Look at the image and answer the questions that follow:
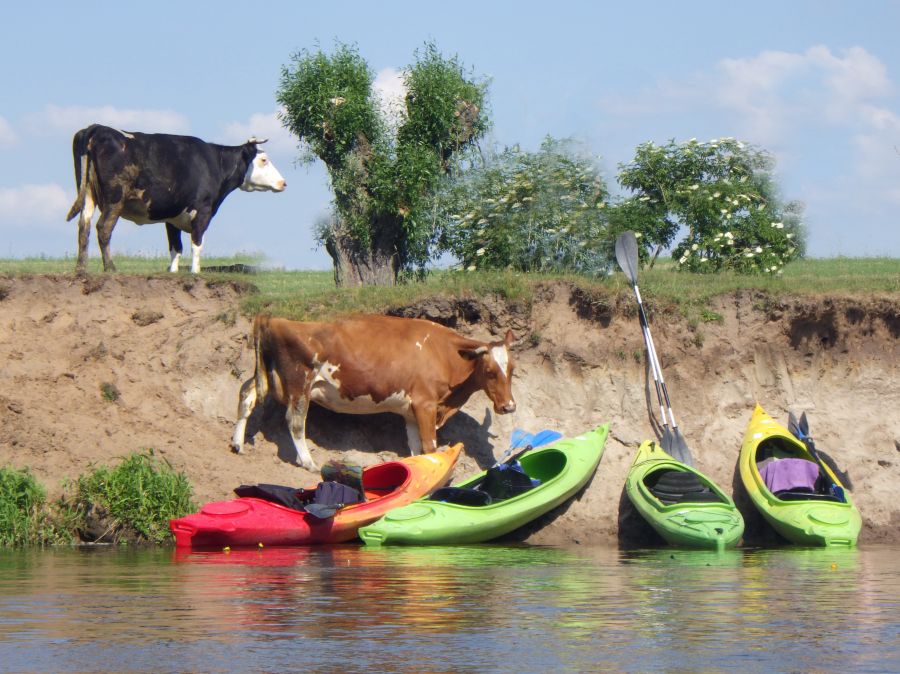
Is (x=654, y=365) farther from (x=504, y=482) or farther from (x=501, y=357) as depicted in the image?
(x=504, y=482)

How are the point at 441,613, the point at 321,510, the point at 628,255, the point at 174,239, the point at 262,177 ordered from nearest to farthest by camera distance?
the point at 441,613 < the point at 321,510 < the point at 628,255 < the point at 174,239 < the point at 262,177

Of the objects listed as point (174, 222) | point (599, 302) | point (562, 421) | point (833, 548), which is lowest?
point (833, 548)

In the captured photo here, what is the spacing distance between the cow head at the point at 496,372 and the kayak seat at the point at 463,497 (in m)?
2.29

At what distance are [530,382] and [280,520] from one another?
16.5 feet

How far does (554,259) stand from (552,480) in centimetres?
538

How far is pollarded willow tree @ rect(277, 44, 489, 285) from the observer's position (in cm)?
2155

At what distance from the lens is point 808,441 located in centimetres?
1641

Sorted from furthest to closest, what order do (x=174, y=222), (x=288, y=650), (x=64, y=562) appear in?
(x=174, y=222), (x=64, y=562), (x=288, y=650)

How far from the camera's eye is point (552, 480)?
15289 millimetres

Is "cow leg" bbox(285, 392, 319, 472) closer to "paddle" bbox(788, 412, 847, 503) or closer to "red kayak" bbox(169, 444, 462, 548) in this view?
"red kayak" bbox(169, 444, 462, 548)

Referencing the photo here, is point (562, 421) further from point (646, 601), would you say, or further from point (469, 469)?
point (646, 601)

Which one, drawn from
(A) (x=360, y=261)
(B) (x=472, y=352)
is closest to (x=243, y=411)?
(B) (x=472, y=352)

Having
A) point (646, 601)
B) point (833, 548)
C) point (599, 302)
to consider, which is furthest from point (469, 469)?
point (646, 601)

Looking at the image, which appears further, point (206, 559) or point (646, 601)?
point (206, 559)
